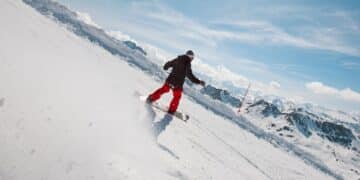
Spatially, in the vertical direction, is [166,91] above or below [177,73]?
below

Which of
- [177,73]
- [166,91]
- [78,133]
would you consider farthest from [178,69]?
[78,133]

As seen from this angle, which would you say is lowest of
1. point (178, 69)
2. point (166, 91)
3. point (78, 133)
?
point (78, 133)

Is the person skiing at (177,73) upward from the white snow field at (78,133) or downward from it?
upward

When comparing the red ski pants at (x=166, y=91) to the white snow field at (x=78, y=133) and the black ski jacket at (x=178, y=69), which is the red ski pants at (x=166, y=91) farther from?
the white snow field at (x=78, y=133)

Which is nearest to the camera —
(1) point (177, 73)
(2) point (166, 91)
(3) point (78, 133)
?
(3) point (78, 133)

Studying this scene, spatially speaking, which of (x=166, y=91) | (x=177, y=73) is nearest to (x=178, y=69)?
(x=177, y=73)

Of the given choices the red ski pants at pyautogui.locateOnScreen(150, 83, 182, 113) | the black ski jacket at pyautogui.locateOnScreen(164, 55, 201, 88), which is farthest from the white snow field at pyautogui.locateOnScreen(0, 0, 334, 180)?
the black ski jacket at pyautogui.locateOnScreen(164, 55, 201, 88)

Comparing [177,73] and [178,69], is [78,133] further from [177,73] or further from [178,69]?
[178,69]

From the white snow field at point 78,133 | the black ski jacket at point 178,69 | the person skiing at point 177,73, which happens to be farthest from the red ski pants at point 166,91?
the white snow field at point 78,133

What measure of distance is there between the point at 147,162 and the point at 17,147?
2.88 m

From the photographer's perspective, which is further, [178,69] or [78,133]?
[178,69]

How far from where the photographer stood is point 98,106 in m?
10.1

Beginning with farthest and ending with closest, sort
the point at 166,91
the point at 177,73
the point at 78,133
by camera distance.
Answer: the point at 166,91 → the point at 177,73 → the point at 78,133

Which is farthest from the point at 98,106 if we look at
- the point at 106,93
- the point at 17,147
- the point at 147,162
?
the point at 17,147
